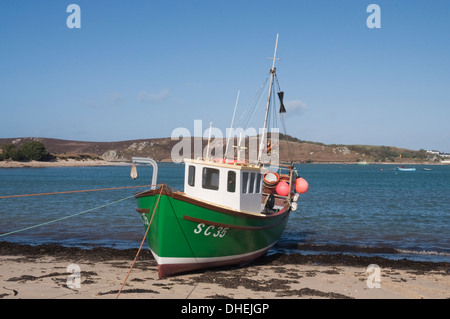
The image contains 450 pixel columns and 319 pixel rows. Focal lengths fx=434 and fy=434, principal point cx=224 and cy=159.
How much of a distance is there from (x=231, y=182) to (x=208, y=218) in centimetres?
209

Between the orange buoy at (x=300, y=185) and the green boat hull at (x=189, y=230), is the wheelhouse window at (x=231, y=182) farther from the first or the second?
the orange buoy at (x=300, y=185)

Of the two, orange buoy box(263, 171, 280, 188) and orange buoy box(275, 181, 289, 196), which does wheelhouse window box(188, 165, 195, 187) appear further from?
orange buoy box(275, 181, 289, 196)

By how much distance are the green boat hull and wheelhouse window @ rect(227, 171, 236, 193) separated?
1.04m

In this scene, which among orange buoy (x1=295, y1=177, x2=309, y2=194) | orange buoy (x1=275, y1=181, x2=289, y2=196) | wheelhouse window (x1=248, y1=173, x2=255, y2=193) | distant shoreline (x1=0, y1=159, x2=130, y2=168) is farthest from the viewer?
distant shoreline (x1=0, y1=159, x2=130, y2=168)

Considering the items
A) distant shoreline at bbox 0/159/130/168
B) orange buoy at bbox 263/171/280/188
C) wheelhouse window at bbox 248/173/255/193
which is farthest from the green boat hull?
distant shoreline at bbox 0/159/130/168

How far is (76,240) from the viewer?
21.2m

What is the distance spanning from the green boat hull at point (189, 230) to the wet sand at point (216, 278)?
54 centimetres

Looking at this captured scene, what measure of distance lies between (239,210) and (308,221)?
1658 cm

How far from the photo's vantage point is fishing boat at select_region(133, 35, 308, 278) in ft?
42.2

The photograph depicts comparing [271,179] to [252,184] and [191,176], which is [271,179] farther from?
[191,176]

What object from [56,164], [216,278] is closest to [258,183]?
[216,278]

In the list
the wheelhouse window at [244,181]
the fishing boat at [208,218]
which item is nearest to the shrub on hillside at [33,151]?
the fishing boat at [208,218]

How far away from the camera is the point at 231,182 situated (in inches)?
586

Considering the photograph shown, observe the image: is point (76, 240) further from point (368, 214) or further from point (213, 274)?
point (368, 214)
